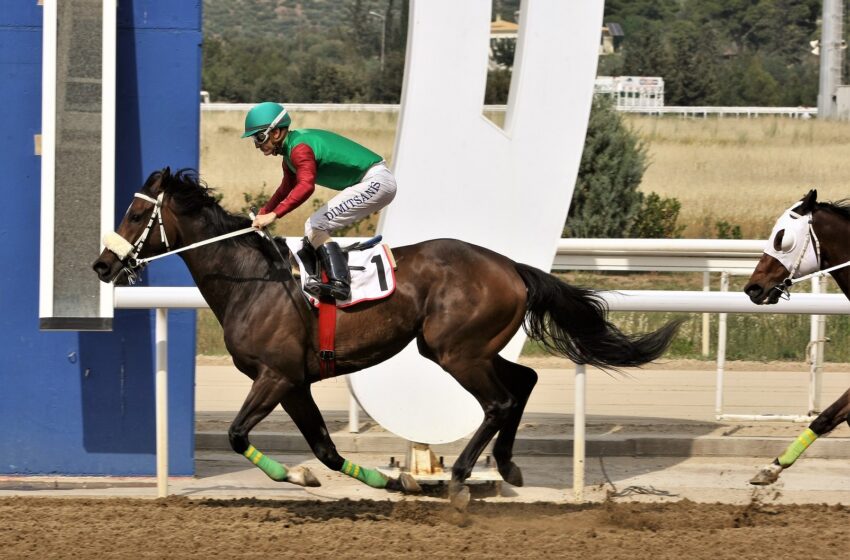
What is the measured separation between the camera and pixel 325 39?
78.0m

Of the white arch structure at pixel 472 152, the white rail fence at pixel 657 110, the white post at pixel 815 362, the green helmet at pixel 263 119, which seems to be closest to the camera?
the green helmet at pixel 263 119

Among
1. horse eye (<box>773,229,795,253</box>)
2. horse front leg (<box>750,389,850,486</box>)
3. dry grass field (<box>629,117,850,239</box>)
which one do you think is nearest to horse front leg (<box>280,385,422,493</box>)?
horse front leg (<box>750,389,850,486</box>)

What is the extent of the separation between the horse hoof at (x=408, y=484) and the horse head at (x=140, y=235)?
4.89ft

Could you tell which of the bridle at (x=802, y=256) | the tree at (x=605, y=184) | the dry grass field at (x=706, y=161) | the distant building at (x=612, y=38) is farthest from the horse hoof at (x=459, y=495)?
the distant building at (x=612, y=38)

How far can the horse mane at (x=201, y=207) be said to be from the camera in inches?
222

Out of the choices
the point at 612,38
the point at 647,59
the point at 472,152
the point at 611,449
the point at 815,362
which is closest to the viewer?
the point at 472,152

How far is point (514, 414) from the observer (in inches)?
233

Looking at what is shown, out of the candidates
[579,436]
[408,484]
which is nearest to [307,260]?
[408,484]

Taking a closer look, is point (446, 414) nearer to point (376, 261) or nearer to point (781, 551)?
point (376, 261)

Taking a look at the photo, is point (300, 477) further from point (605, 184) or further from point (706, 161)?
point (706, 161)

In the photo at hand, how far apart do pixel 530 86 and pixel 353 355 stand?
172 centimetres

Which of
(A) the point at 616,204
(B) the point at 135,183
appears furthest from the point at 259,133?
(A) the point at 616,204

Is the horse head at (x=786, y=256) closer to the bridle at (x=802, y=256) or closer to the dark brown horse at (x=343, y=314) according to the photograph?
the bridle at (x=802, y=256)

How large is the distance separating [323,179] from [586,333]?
1.45m
